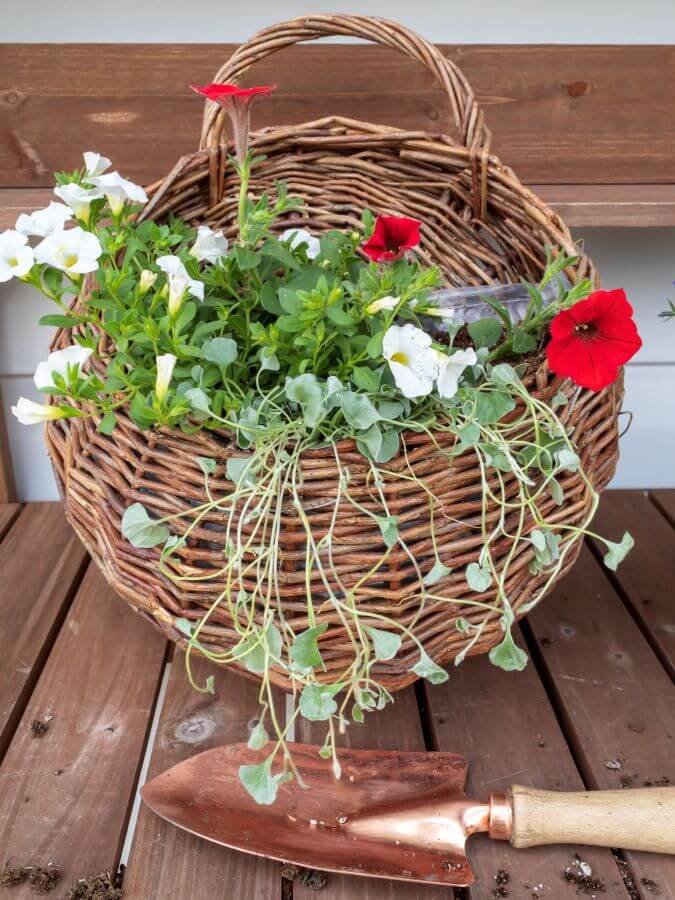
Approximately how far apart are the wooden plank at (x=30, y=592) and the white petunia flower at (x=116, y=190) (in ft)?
1.40

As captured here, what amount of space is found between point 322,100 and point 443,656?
811 mm

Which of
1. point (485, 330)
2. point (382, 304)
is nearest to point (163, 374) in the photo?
point (382, 304)

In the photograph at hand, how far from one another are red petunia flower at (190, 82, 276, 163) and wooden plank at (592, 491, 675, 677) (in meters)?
0.62

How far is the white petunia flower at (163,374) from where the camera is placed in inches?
21.7

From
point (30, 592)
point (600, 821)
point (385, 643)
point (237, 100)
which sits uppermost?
point (237, 100)

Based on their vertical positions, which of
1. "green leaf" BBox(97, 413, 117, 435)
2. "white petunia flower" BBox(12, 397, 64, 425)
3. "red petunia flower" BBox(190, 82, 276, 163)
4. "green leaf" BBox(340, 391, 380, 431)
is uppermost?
"red petunia flower" BBox(190, 82, 276, 163)

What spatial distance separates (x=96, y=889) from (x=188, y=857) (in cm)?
7

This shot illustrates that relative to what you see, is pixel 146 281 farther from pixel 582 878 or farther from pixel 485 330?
pixel 582 878

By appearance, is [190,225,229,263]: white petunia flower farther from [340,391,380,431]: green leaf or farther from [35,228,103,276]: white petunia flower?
[340,391,380,431]: green leaf

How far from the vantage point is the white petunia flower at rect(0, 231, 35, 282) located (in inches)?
23.4

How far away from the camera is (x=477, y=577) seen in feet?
1.84

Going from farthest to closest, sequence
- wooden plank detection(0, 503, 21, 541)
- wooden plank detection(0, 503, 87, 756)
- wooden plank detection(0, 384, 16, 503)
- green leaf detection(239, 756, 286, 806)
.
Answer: wooden plank detection(0, 384, 16, 503) → wooden plank detection(0, 503, 21, 541) → wooden plank detection(0, 503, 87, 756) → green leaf detection(239, 756, 286, 806)

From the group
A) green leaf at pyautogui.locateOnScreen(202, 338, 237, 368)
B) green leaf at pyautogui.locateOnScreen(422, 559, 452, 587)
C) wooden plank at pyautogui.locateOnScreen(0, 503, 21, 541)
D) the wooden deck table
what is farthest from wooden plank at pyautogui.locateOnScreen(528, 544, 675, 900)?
wooden plank at pyautogui.locateOnScreen(0, 503, 21, 541)

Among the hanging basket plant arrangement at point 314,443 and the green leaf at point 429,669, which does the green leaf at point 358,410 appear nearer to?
the hanging basket plant arrangement at point 314,443
